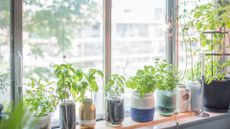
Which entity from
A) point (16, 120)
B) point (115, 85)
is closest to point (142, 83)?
point (115, 85)

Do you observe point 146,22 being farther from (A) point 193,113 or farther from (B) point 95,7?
(A) point 193,113

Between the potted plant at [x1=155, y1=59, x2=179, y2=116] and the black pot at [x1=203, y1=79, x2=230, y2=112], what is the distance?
0.37 m

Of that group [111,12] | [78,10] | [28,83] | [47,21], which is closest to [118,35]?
[111,12]

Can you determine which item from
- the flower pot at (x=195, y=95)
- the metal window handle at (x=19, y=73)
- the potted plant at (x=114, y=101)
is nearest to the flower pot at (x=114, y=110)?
the potted plant at (x=114, y=101)

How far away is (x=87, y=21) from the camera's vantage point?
2.22 meters

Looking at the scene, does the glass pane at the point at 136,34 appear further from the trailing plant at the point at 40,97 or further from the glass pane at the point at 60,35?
the trailing plant at the point at 40,97

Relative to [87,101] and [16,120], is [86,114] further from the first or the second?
[16,120]

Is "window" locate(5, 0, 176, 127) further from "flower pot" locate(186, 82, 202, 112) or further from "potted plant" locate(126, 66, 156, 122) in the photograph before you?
"flower pot" locate(186, 82, 202, 112)

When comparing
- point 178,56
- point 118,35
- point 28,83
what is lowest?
point 28,83

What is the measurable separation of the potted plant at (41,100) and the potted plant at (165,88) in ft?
2.77

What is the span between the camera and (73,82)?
1900 mm

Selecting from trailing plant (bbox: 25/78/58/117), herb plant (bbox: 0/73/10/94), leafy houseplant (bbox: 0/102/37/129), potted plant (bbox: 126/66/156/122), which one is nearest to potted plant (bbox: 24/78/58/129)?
trailing plant (bbox: 25/78/58/117)

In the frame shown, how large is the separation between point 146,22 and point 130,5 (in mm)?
223

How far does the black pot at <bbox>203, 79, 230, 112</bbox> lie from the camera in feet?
8.21
